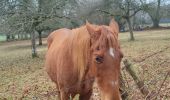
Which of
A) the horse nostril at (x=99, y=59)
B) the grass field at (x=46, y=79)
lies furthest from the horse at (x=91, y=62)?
the grass field at (x=46, y=79)

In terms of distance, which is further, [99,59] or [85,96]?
[85,96]

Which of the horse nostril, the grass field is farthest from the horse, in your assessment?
the grass field

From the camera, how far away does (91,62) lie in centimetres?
389

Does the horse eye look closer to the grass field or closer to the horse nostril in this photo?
the horse nostril

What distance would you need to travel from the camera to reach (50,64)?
21.4 feet

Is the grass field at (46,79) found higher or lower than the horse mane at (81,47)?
lower

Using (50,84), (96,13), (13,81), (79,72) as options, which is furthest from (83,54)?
(96,13)

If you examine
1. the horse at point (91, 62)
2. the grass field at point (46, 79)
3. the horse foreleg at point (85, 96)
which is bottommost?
the grass field at point (46, 79)

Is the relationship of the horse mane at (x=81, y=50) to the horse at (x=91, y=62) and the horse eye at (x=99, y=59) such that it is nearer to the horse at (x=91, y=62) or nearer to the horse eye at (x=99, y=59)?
the horse at (x=91, y=62)

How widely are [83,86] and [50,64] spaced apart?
1.83m

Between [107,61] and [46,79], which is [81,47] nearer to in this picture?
[107,61]

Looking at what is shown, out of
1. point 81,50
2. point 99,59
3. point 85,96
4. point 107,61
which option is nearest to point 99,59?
point 99,59

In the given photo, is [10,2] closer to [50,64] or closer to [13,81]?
[13,81]

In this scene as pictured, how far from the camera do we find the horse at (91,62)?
3.48 metres
